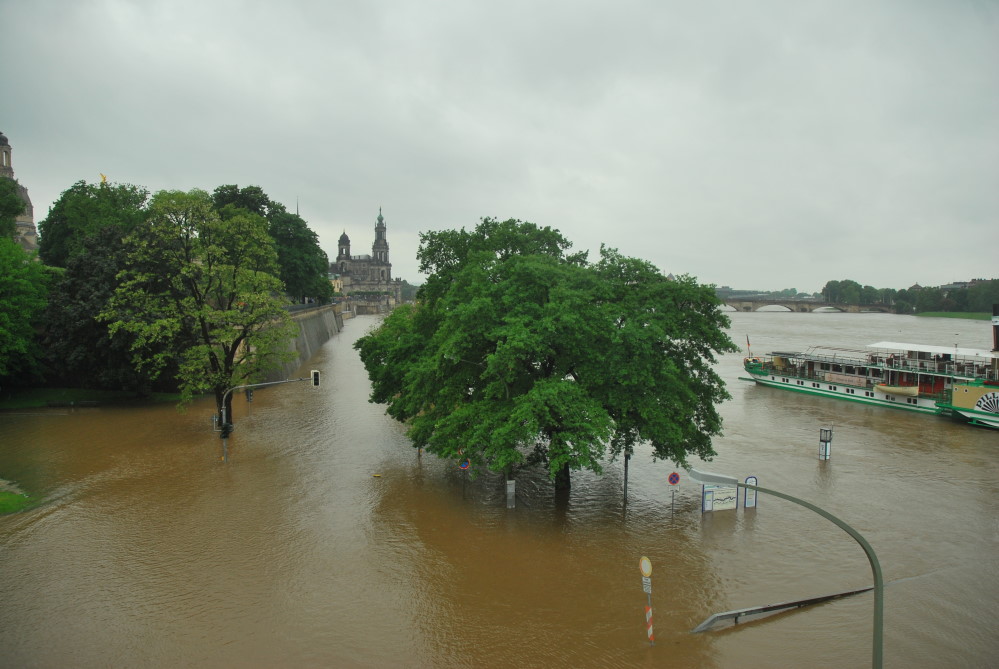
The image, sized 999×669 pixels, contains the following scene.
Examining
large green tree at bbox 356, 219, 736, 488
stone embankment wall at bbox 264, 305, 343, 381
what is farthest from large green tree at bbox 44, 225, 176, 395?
large green tree at bbox 356, 219, 736, 488

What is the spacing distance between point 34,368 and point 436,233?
2854 centimetres

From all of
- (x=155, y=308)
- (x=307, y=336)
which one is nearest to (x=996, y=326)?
(x=155, y=308)

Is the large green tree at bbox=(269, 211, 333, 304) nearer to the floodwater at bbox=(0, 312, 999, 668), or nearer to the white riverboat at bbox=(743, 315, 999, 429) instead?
the floodwater at bbox=(0, 312, 999, 668)

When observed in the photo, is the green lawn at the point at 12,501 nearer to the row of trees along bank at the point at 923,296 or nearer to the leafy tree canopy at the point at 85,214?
the leafy tree canopy at the point at 85,214

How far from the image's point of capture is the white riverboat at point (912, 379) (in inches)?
1425

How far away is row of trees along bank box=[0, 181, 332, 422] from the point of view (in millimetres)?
30000

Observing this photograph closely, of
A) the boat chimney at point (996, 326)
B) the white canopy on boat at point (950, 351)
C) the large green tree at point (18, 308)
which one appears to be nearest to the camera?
the large green tree at point (18, 308)

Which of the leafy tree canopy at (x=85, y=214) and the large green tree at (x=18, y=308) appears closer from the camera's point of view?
the large green tree at (x=18, y=308)

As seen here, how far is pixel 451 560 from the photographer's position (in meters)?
16.4

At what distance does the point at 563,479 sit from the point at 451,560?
19.0 ft

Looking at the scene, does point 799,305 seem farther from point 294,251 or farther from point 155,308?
point 155,308

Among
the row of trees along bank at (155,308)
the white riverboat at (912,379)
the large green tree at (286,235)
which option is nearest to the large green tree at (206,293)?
the row of trees along bank at (155,308)

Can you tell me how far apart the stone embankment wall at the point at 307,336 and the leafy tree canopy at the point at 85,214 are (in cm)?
1617

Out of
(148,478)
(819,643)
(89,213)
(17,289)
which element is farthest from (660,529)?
(89,213)
